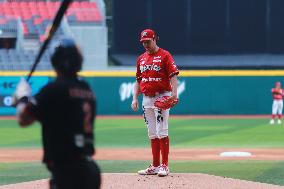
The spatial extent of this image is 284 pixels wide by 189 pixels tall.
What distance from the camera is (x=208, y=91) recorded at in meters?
30.6

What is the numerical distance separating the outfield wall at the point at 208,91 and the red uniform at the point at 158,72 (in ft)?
68.2

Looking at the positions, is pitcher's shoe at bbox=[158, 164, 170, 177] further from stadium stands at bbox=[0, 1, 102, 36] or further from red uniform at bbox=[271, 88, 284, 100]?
stadium stands at bbox=[0, 1, 102, 36]

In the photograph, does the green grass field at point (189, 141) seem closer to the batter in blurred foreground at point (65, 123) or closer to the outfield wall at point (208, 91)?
the outfield wall at point (208, 91)

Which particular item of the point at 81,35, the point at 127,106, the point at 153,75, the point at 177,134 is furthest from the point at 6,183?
the point at 81,35

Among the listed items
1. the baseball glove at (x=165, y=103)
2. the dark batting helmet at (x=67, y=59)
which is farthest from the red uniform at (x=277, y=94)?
the dark batting helmet at (x=67, y=59)

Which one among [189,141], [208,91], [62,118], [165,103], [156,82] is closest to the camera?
[62,118]

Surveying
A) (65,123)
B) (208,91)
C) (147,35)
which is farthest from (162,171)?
(208,91)

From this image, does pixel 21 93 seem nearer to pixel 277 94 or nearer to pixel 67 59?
pixel 67 59

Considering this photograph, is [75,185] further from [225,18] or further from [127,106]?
[225,18]

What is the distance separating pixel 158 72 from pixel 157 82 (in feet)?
0.42

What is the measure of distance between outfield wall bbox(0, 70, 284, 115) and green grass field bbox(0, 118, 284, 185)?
9.30 feet

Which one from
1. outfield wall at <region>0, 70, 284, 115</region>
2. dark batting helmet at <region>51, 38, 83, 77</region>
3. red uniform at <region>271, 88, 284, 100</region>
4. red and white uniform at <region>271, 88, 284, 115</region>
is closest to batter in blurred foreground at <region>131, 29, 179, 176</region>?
dark batting helmet at <region>51, 38, 83, 77</region>

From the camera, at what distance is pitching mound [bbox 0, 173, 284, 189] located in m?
8.88

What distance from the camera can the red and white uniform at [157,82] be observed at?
31.4 ft
